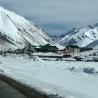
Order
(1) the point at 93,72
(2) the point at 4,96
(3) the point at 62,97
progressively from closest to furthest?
(3) the point at 62,97
(2) the point at 4,96
(1) the point at 93,72

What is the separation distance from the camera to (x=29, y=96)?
23797mm

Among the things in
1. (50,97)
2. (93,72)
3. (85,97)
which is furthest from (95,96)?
(93,72)

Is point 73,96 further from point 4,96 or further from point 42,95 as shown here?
point 4,96

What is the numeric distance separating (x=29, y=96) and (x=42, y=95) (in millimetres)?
808

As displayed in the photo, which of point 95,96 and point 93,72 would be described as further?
point 93,72

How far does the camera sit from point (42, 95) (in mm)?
24141

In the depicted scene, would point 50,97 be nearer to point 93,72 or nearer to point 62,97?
point 62,97

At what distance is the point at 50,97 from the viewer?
22.9 metres

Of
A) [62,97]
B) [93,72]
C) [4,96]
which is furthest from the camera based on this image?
[93,72]

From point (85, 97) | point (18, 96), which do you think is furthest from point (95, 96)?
point (18, 96)

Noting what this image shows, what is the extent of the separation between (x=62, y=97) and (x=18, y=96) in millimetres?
2855

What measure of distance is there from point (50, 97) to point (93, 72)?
78.5 feet

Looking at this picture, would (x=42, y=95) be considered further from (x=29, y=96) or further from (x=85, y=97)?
(x=85, y=97)

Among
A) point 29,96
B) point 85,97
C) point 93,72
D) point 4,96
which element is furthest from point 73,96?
point 93,72
